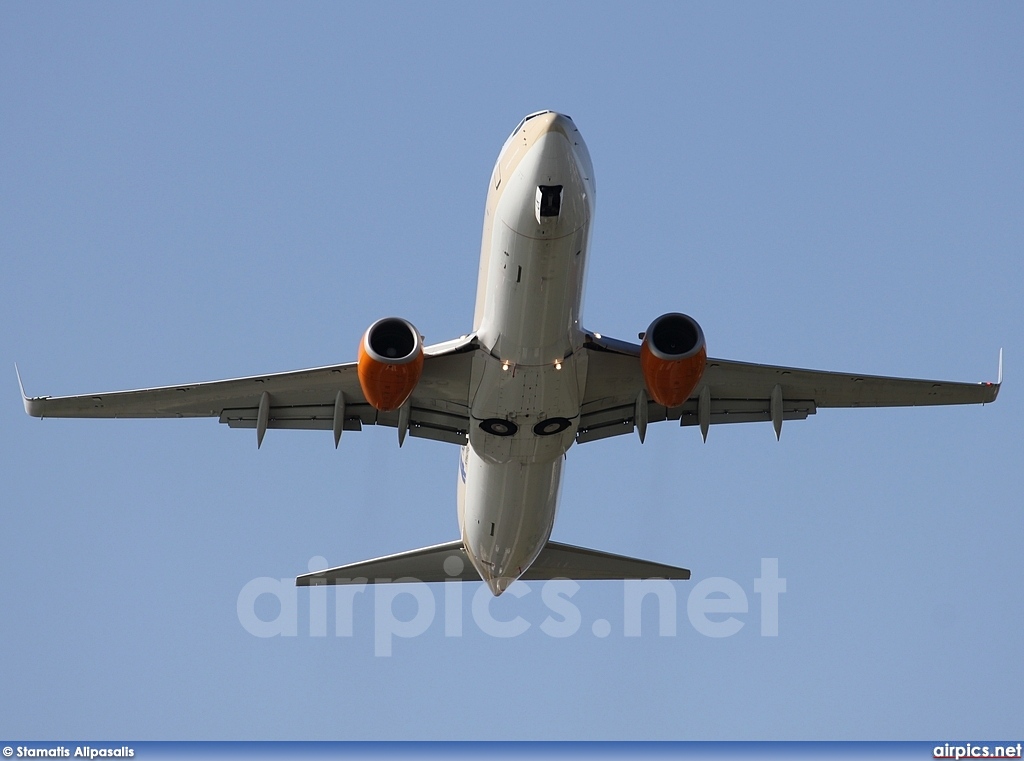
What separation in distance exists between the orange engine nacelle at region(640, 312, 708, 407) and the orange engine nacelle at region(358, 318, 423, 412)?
438 centimetres

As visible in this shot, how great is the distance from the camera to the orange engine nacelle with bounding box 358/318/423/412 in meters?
26.8

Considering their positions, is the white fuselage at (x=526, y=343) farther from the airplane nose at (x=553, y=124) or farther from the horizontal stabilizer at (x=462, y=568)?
the horizontal stabilizer at (x=462, y=568)

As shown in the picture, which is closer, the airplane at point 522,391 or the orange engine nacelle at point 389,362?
the airplane at point 522,391

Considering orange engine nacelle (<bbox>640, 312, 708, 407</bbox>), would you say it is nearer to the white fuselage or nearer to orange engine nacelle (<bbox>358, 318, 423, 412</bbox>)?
the white fuselage

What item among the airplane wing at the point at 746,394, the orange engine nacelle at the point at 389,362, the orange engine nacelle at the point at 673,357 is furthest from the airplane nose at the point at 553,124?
the airplane wing at the point at 746,394

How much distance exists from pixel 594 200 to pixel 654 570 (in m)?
11.1

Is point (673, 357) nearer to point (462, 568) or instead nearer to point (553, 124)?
point (553, 124)

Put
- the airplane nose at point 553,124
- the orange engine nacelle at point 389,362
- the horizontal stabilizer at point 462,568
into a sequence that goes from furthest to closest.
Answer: the horizontal stabilizer at point 462,568 < the orange engine nacelle at point 389,362 < the airplane nose at point 553,124

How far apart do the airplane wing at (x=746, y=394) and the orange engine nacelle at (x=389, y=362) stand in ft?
13.1

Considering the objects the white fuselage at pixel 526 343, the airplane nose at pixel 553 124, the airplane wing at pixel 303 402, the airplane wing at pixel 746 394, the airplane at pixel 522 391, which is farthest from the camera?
the airplane wing at pixel 746 394

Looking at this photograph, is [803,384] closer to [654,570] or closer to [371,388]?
[654,570]

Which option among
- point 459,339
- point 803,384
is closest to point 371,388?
point 459,339

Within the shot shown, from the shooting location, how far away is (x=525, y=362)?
88.8 ft

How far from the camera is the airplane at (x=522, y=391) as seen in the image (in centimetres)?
2566
